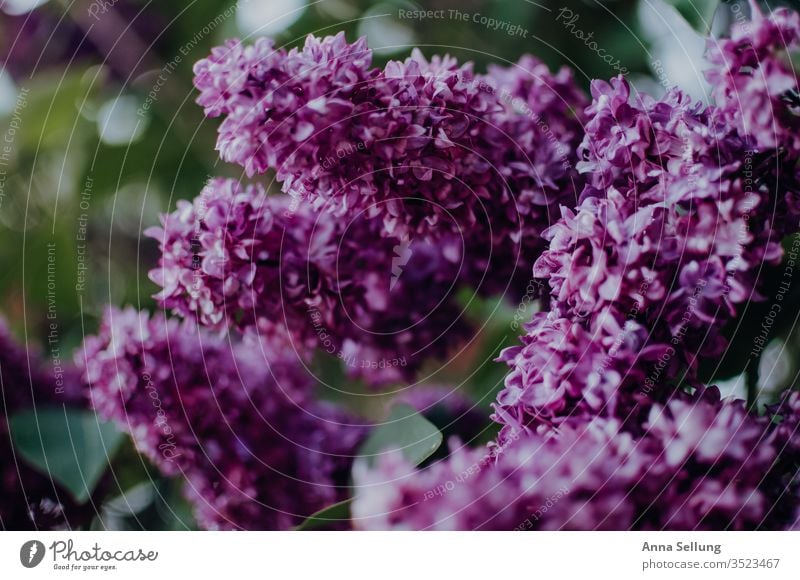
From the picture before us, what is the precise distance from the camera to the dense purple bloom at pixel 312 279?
0.58m

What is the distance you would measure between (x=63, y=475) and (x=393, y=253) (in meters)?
0.36

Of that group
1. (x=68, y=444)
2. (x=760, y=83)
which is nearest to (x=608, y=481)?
(x=760, y=83)

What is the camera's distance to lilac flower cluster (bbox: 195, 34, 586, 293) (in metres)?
0.56

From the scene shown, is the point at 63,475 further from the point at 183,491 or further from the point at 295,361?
the point at 295,361

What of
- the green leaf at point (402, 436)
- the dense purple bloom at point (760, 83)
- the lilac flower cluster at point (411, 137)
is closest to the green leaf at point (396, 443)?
the green leaf at point (402, 436)

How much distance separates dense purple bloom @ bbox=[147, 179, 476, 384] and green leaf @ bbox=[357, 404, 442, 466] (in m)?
0.04

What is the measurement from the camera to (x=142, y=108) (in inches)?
24.2

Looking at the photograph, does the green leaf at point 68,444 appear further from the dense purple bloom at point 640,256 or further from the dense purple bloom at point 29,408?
the dense purple bloom at point 640,256
